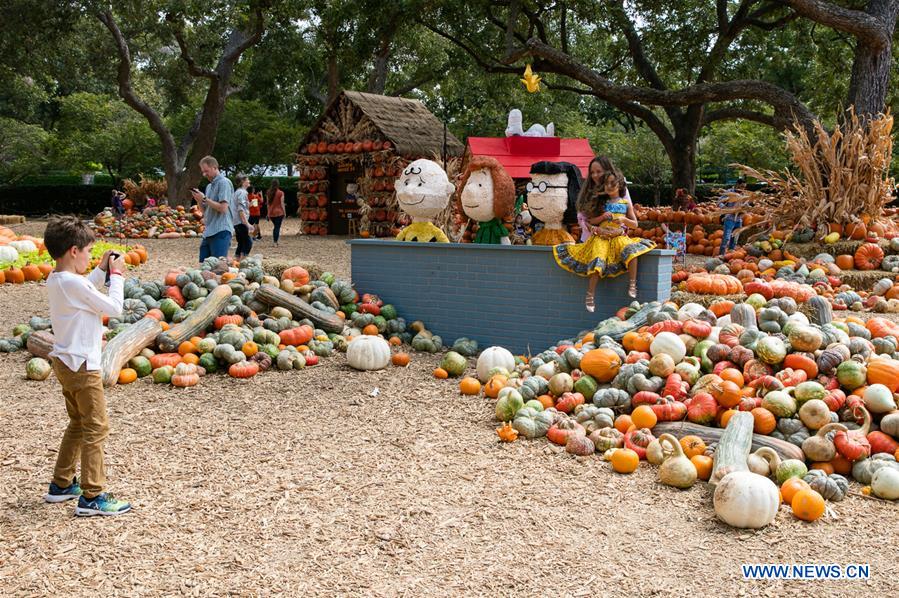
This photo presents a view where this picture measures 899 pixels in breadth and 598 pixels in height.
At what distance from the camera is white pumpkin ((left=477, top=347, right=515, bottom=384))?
21.1ft

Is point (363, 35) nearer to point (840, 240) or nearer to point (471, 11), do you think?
point (471, 11)

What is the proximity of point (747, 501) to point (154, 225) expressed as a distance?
1867cm

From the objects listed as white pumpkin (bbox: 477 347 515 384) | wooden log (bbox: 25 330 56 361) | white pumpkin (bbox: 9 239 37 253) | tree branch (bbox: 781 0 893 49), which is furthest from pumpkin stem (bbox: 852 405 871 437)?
white pumpkin (bbox: 9 239 37 253)

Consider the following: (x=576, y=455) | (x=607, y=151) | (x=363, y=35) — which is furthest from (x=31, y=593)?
(x=607, y=151)

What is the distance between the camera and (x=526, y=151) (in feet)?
53.4

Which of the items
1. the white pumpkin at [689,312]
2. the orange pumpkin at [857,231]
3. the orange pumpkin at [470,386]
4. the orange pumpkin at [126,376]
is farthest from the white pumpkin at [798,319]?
the orange pumpkin at [857,231]

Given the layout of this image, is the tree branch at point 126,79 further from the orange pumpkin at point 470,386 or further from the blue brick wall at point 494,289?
the orange pumpkin at point 470,386

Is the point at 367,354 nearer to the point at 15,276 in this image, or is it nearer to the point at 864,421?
the point at 864,421

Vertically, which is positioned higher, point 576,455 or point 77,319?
point 77,319

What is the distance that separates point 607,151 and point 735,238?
18.2 metres

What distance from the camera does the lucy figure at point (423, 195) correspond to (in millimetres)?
8773

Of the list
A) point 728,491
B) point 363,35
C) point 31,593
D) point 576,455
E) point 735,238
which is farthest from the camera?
point 363,35

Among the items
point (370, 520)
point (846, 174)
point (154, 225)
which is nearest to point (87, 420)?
point (370, 520)

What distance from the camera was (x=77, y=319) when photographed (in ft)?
12.4
